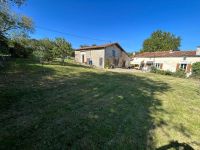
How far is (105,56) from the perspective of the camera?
23500mm

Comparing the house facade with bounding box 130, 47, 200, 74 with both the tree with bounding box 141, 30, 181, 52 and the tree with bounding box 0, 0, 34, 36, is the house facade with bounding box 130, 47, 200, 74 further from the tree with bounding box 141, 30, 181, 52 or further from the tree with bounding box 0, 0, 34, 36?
the tree with bounding box 0, 0, 34, 36

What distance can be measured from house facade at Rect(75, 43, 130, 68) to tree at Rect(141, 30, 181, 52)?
2349 cm

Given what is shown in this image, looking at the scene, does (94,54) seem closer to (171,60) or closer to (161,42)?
(171,60)

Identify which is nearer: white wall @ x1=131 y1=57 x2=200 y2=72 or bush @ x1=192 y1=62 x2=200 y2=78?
bush @ x1=192 y1=62 x2=200 y2=78

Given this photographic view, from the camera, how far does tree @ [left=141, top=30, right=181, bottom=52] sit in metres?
46.5

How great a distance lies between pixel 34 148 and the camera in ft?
7.77

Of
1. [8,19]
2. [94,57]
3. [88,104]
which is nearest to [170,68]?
[94,57]

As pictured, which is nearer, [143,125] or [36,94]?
[143,125]

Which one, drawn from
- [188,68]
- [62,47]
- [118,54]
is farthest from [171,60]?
[62,47]

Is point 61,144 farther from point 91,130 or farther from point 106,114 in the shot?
point 106,114

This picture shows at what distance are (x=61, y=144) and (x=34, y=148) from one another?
47cm

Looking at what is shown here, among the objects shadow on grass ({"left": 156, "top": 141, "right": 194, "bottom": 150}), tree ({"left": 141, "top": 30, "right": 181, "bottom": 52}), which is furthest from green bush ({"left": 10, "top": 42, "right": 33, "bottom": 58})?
tree ({"left": 141, "top": 30, "right": 181, "bottom": 52})

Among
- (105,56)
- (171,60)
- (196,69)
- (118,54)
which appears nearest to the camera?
(196,69)

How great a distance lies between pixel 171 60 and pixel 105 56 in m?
12.0
